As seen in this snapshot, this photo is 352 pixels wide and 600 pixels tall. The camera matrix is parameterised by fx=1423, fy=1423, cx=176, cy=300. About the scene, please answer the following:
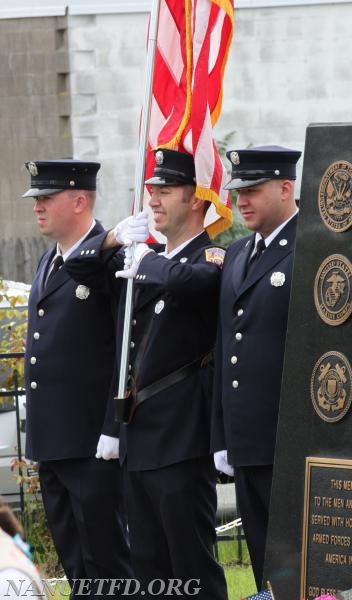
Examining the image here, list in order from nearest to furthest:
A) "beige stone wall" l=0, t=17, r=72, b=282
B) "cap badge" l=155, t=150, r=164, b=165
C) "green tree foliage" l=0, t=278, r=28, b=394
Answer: "cap badge" l=155, t=150, r=164, b=165, "green tree foliage" l=0, t=278, r=28, b=394, "beige stone wall" l=0, t=17, r=72, b=282

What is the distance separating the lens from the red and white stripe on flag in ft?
19.4

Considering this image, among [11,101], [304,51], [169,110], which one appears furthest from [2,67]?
[169,110]

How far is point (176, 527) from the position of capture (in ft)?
18.6

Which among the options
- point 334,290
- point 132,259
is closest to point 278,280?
point 334,290

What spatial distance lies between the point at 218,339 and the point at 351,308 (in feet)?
2.36

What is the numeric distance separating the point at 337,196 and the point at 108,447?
62.1 inches

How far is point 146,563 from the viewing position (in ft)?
19.0

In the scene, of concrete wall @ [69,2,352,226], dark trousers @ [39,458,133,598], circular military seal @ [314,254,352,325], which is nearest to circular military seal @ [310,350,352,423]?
circular military seal @ [314,254,352,325]

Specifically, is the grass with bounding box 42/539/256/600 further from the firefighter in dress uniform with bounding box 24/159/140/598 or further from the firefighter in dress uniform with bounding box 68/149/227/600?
the firefighter in dress uniform with bounding box 68/149/227/600

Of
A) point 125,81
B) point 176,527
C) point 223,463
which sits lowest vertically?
point 176,527

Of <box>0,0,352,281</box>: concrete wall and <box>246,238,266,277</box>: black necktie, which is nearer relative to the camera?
<box>246,238,266,277</box>: black necktie

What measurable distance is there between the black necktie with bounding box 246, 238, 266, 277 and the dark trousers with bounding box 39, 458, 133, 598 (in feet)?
4.08

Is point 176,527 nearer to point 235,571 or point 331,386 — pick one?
point 331,386

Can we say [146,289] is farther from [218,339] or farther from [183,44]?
[183,44]
